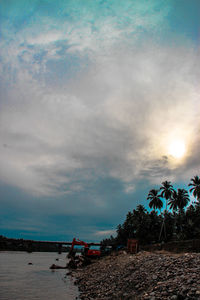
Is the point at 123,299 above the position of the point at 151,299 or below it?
below

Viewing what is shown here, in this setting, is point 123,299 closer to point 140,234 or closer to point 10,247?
point 140,234

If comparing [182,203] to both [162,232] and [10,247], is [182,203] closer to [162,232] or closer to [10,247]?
[162,232]

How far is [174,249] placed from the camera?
4175 centimetres

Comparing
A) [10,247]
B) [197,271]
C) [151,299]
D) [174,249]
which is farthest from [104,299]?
[10,247]

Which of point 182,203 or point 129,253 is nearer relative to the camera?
point 129,253

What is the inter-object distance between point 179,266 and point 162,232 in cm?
6956

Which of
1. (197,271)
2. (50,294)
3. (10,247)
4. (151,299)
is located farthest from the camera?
(10,247)

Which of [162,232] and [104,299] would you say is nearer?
[104,299]

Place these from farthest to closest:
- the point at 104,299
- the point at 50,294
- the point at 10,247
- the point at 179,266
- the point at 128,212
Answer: the point at 10,247 < the point at 128,212 < the point at 50,294 < the point at 179,266 < the point at 104,299

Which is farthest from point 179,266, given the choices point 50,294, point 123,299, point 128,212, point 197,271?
point 128,212

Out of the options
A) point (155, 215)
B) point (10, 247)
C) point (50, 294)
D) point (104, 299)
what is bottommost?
point (10, 247)

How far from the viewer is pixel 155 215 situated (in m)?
90.2

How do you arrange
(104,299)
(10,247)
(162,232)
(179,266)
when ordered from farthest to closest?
(10,247)
(162,232)
(179,266)
(104,299)

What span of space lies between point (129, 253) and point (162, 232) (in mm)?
42596
